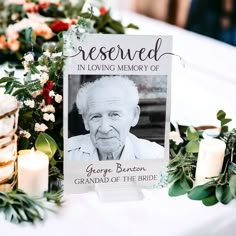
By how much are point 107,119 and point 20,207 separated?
0.67 ft

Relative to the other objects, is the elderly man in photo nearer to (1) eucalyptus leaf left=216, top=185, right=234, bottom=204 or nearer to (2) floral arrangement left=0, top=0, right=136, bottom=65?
(1) eucalyptus leaf left=216, top=185, right=234, bottom=204

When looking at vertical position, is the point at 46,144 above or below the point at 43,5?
below

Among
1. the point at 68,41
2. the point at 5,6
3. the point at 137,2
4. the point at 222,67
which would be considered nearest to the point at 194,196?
the point at 68,41

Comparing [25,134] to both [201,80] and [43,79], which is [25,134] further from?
[201,80]

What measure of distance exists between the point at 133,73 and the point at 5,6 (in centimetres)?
151

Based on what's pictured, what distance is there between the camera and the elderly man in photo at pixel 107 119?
0.88 m

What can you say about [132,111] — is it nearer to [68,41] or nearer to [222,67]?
[68,41]

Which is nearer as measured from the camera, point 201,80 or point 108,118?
point 108,118

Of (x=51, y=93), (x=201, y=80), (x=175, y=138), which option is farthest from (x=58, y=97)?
(x=201, y=80)

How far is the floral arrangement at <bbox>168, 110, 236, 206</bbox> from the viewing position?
92cm

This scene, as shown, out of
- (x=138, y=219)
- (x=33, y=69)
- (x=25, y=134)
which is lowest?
(x=138, y=219)

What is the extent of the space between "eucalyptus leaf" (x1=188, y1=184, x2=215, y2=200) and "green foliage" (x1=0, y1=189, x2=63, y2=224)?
26 cm

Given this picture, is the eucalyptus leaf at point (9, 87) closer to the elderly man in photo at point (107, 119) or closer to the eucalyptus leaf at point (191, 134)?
the elderly man in photo at point (107, 119)

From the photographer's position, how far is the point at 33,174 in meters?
0.85
